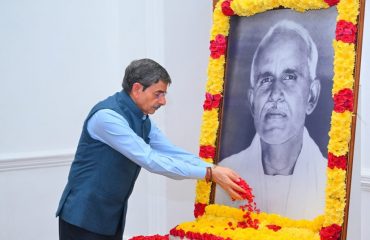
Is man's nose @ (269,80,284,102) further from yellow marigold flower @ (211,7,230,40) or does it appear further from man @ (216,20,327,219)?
yellow marigold flower @ (211,7,230,40)

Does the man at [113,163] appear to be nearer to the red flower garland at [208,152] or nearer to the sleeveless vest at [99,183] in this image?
Result: the sleeveless vest at [99,183]

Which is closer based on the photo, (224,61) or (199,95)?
(224,61)

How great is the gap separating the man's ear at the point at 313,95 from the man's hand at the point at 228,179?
0.56 meters

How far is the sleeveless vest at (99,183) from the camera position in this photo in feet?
8.86

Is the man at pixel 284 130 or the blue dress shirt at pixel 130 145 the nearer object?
the blue dress shirt at pixel 130 145

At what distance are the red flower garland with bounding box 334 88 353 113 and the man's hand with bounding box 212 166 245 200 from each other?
27.5 inches

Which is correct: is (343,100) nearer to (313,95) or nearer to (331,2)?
(313,95)

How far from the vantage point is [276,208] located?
2.86m

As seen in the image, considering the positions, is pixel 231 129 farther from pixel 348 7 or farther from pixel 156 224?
pixel 156 224

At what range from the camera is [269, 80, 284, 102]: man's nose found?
2900 mm

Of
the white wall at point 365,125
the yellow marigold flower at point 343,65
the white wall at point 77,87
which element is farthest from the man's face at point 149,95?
the white wall at point 365,125

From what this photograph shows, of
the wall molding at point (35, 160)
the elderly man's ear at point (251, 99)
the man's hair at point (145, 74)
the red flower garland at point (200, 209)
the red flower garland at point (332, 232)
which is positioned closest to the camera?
the red flower garland at point (332, 232)

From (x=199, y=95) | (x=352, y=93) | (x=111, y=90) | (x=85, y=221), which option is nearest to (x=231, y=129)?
(x=352, y=93)

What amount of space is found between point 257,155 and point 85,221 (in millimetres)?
1081
